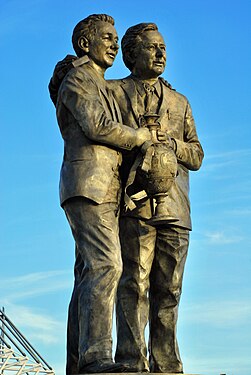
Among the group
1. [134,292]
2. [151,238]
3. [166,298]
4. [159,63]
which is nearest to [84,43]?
[159,63]

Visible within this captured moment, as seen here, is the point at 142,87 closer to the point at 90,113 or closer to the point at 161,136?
the point at 161,136

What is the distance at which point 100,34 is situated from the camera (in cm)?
1003

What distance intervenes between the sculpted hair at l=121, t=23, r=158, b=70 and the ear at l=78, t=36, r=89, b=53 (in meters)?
0.55

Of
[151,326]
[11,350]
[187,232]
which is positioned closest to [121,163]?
[187,232]

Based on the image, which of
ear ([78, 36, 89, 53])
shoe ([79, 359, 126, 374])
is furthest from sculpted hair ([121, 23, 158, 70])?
shoe ([79, 359, 126, 374])

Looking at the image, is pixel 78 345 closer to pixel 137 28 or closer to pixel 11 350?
pixel 137 28

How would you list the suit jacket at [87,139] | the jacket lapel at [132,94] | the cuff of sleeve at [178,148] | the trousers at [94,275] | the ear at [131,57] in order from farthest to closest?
the ear at [131,57]
the jacket lapel at [132,94]
the cuff of sleeve at [178,148]
the suit jacket at [87,139]
the trousers at [94,275]

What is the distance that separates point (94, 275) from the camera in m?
9.30

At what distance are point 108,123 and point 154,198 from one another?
899 mm

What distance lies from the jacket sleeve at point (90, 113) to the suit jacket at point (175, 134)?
1.18 ft

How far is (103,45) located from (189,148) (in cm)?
137

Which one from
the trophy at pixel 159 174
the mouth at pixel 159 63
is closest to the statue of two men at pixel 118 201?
the mouth at pixel 159 63

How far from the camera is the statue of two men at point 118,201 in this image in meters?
9.34

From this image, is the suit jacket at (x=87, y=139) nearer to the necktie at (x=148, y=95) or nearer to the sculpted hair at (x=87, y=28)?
the sculpted hair at (x=87, y=28)
